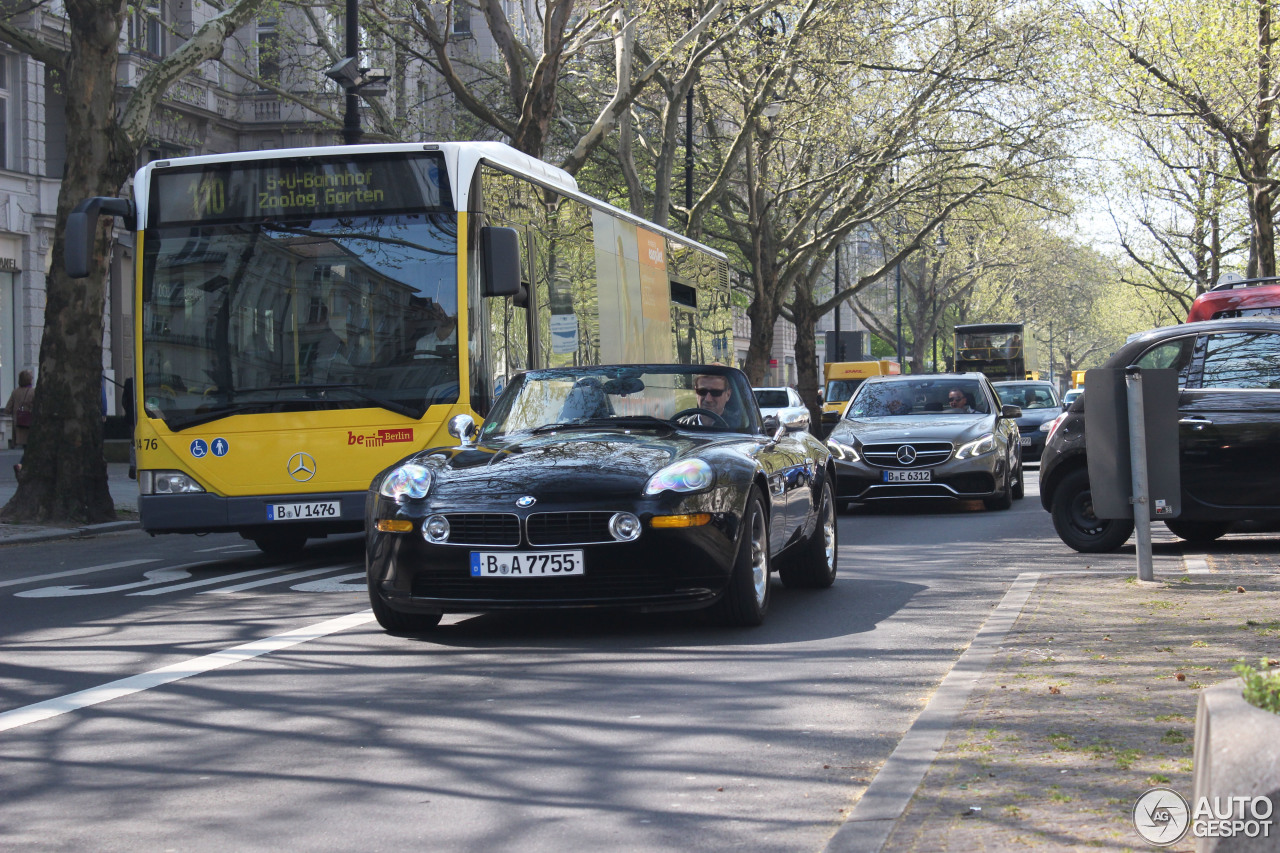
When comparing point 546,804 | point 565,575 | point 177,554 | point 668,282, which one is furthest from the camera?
point 668,282

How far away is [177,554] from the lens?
13.9 metres

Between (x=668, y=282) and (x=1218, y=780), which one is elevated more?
(x=668, y=282)

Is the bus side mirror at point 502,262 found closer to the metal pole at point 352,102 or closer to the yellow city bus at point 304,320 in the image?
the yellow city bus at point 304,320

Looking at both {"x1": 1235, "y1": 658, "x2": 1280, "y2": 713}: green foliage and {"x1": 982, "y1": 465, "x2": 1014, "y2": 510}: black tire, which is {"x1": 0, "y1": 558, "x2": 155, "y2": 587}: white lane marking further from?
{"x1": 1235, "y1": 658, "x2": 1280, "y2": 713}: green foliage

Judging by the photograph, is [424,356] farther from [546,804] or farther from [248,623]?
[546,804]

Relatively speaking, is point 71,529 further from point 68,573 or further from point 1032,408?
point 1032,408

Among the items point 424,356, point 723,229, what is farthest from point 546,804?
point 723,229

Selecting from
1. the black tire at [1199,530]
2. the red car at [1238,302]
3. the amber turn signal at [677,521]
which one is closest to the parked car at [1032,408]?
the red car at [1238,302]

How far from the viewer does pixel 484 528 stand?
24.5 feet

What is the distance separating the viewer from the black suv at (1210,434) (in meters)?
11.1

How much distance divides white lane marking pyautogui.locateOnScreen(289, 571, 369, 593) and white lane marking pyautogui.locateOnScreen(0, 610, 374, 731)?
1407 mm

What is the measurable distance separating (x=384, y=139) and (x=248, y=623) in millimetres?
19259

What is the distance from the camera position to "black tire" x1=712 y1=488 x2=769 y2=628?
7770 mm

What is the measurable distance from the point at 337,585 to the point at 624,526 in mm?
3879
